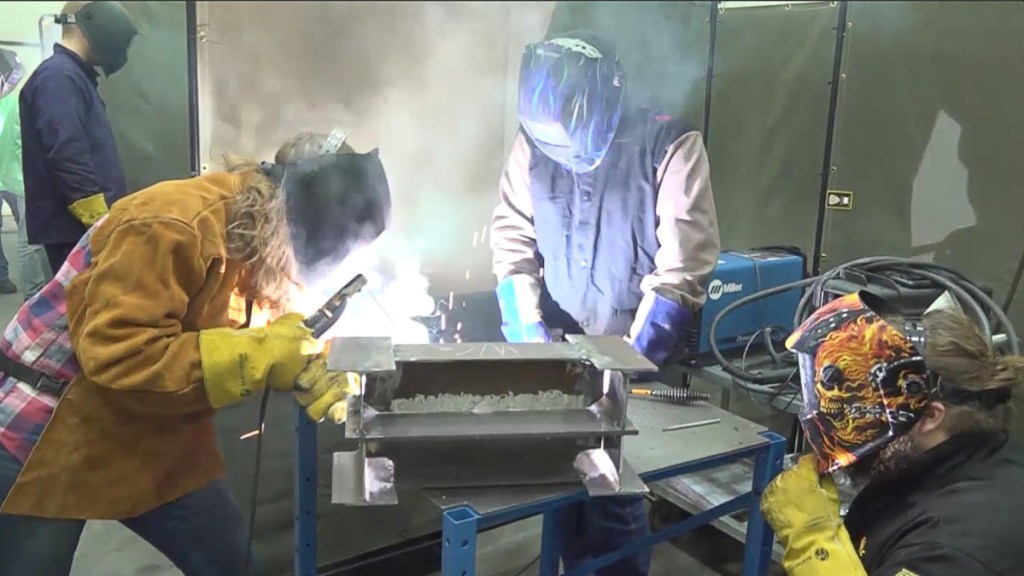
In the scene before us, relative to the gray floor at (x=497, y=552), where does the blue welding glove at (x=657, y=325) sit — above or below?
above

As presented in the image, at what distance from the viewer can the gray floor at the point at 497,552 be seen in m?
2.16

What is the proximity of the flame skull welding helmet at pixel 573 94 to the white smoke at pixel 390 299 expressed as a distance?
1.59 feet

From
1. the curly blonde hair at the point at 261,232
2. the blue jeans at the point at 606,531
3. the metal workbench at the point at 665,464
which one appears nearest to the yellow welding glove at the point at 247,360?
the curly blonde hair at the point at 261,232

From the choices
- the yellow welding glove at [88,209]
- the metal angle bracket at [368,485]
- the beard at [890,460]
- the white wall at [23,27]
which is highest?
the white wall at [23,27]

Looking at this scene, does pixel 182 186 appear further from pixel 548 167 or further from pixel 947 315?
pixel 947 315

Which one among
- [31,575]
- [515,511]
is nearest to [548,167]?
[515,511]

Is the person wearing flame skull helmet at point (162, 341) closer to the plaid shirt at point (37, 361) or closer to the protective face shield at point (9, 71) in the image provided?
the plaid shirt at point (37, 361)

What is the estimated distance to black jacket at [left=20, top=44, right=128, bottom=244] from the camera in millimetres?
1960

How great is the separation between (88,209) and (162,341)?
109 cm

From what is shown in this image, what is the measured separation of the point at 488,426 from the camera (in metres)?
1.16

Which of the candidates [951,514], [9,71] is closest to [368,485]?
[951,514]

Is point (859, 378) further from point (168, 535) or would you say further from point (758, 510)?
point (168, 535)

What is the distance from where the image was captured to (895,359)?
3.56 ft

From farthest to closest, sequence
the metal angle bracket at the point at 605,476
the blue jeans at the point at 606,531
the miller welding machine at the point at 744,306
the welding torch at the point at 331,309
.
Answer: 1. the miller welding machine at the point at 744,306
2. the blue jeans at the point at 606,531
3. the welding torch at the point at 331,309
4. the metal angle bracket at the point at 605,476
